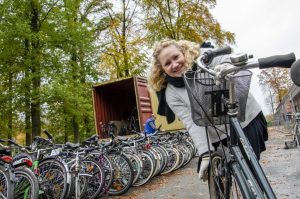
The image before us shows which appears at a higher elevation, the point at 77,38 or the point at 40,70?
the point at 77,38

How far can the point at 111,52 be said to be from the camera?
66.0 feet

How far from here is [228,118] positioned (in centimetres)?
202

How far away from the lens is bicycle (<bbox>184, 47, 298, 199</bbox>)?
5.44ft

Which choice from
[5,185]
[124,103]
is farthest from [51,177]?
[124,103]

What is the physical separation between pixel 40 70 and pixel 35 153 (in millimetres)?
8845

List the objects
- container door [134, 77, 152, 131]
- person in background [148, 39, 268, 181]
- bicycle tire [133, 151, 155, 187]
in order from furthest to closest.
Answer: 1. container door [134, 77, 152, 131]
2. bicycle tire [133, 151, 155, 187]
3. person in background [148, 39, 268, 181]

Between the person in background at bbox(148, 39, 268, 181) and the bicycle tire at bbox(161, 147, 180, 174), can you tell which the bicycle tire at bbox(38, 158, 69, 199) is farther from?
the bicycle tire at bbox(161, 147, 180, 174)

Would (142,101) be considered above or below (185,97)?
above

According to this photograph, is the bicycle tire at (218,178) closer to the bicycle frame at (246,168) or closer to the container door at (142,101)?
the bicycle frame at (246,168)

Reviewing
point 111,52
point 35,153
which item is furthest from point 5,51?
point 35,153

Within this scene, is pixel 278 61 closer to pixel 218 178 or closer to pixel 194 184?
pixel 218 178

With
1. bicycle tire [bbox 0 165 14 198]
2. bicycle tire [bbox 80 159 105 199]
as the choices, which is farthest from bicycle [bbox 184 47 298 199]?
bicycle tire [bbox 80 159 105 199]

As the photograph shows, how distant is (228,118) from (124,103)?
45.4 ft

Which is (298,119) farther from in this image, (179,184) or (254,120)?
(254,120)
